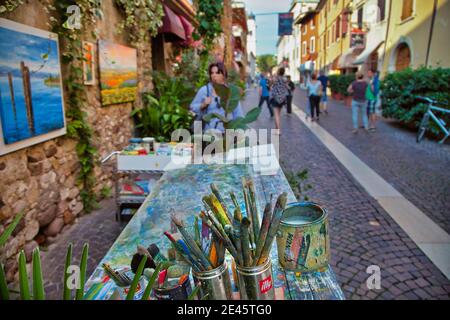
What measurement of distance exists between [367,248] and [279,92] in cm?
606

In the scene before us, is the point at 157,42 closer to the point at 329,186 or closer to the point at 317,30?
the point at 329,186

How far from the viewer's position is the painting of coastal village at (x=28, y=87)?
2750 mm

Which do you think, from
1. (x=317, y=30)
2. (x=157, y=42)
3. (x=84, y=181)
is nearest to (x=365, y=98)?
(x=157, y=42)

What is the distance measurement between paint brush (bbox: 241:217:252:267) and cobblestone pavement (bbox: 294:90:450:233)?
3237mm

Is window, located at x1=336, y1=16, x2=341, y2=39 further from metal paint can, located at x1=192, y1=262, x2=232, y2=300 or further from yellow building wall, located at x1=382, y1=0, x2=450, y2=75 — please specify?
metal paint can, located at x1=192, y1=262, x2=232, y2=300

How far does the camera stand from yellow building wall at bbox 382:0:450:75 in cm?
1030

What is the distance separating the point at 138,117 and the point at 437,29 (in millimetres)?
9996

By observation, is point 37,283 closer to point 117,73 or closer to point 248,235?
point 248,235

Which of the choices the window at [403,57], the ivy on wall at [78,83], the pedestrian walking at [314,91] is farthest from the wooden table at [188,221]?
the window at [403,57]

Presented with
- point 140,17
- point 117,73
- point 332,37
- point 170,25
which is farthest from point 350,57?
point 117,73

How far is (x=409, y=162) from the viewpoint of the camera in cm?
589

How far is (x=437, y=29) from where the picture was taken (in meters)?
10.7

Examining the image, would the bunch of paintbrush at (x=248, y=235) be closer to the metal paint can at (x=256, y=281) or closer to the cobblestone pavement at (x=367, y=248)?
the metal paint can at (x=256, y=281)

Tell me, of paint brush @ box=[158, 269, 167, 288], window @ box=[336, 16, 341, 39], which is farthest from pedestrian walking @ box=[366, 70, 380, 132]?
window @ box=[336, 16, 341, 39]
